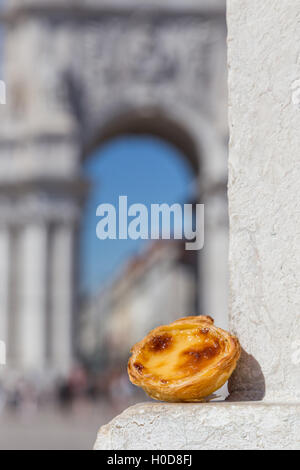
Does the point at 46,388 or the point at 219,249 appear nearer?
the point at 46,388

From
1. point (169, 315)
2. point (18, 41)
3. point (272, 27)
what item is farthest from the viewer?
point (169, 315)

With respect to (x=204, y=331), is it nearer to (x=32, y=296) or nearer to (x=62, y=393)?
(x=62, y=393)

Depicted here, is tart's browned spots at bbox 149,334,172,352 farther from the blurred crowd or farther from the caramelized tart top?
the blurred crowd

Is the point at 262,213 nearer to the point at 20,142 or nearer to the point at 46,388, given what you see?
the point at 46,388

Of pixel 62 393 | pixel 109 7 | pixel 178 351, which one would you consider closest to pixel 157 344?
pixel 178 351

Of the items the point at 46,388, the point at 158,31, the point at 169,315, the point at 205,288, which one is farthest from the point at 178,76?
the point at 169,315

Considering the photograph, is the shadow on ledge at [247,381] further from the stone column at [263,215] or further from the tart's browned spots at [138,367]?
the tart's browned spots at [138,367]
